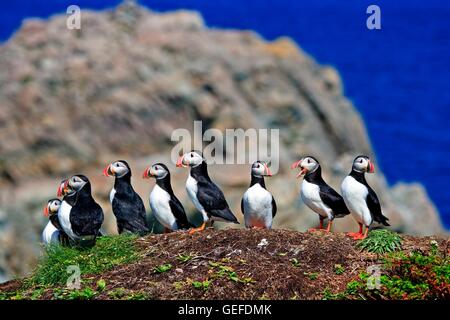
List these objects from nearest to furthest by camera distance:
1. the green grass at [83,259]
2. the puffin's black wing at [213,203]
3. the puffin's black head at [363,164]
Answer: the green grass at [83,259] < the puffin's black head at [363,164] < the puffin's black wing at [213,203]

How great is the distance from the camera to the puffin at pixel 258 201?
13.1 m

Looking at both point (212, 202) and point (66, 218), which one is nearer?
point (66, 218)

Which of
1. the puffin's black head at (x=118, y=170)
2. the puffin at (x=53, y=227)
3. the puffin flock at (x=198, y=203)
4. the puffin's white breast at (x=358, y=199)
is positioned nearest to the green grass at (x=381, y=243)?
the puffin flock at (x=198, y=203)

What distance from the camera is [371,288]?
444 inches

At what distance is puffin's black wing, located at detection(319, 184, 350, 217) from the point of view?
13305 millimetres

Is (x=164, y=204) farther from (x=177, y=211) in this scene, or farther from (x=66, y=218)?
(x=66, y=218)

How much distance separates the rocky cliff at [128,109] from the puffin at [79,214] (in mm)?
4987

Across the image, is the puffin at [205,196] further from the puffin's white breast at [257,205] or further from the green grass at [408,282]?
the green grass at [408,282]

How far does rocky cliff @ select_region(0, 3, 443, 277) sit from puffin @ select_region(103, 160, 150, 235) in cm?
425

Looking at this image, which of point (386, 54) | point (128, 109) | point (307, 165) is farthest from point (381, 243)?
point (386, 54)

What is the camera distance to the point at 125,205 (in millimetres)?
13719

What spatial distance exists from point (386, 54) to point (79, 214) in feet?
269
